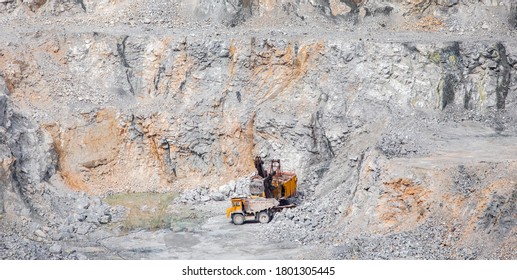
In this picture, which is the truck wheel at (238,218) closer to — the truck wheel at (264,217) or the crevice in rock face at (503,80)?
the truck wheel at (264,217)

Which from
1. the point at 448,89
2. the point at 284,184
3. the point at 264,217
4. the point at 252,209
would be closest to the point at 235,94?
the point at 284,184

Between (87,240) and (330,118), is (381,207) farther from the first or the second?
(87,240)

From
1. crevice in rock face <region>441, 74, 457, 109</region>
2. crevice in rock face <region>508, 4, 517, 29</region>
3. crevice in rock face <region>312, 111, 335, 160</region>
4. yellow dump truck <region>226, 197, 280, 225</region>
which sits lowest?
yellow dump truck <region>226, 197, 280, 225</region>

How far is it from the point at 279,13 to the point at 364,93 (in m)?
5.54

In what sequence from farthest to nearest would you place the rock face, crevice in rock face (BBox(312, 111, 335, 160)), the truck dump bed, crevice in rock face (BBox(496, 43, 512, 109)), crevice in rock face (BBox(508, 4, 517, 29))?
1. crevice in rock face (BBox(508, 4, 517, 29))
2. crevice in rock face (BBox(496, 43, 512, 109))
3. crevice in rock face (BBox(312, 111, 335, 160))
4. the rock face
5. the truck dump bed

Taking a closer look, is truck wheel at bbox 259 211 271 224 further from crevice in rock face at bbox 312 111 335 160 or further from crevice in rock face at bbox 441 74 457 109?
crevice in rock face at bbox 441 74 457 109

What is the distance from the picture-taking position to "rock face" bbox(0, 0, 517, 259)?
28516 mm

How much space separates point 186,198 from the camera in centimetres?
2972

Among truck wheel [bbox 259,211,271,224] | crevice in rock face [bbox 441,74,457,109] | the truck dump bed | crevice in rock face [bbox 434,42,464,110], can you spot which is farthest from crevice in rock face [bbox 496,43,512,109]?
truck wheel [bbox 259,211,271,224]

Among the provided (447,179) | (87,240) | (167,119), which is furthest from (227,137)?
(447,179)

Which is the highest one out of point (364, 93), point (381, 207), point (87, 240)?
point (364, 93)

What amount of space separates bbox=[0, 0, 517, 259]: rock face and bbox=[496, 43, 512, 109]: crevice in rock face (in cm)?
4

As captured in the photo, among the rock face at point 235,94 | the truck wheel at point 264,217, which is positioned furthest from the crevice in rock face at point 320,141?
the truck wheel at point 264,217

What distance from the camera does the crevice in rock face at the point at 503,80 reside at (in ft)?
98.2
